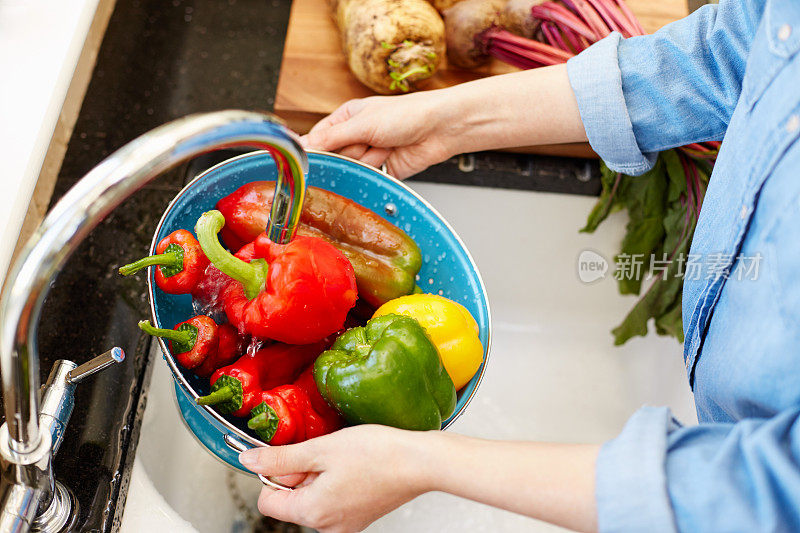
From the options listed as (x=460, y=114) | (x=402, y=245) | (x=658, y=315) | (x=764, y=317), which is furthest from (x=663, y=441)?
(x=658, y=315)

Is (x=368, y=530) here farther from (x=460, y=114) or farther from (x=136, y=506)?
(x=460, y=114)

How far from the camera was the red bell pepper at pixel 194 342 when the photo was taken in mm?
607

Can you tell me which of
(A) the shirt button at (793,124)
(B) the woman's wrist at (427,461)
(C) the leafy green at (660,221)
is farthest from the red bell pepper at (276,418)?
(C) the leafy green at (660,221)

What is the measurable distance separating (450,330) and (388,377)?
0.11m

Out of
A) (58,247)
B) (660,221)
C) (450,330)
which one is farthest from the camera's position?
(660,221)

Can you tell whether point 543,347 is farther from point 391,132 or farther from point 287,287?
point 287,287

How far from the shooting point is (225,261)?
608 mm

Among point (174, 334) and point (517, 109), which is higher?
point (517, 109)

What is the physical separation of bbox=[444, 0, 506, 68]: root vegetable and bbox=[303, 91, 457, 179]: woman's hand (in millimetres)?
158

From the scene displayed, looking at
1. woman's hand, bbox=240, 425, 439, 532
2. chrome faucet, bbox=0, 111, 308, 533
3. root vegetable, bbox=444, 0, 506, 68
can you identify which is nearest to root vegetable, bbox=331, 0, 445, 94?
root vegetable, bbox=444, 0, 506, 68

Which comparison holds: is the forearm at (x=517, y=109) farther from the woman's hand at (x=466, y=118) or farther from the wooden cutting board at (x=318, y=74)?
the wooden cutting board at (x=318, y=74)

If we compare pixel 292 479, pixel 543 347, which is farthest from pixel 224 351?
pixel 543 347

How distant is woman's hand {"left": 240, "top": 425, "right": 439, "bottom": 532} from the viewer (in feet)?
1.79

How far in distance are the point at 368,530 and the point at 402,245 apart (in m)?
0.40
